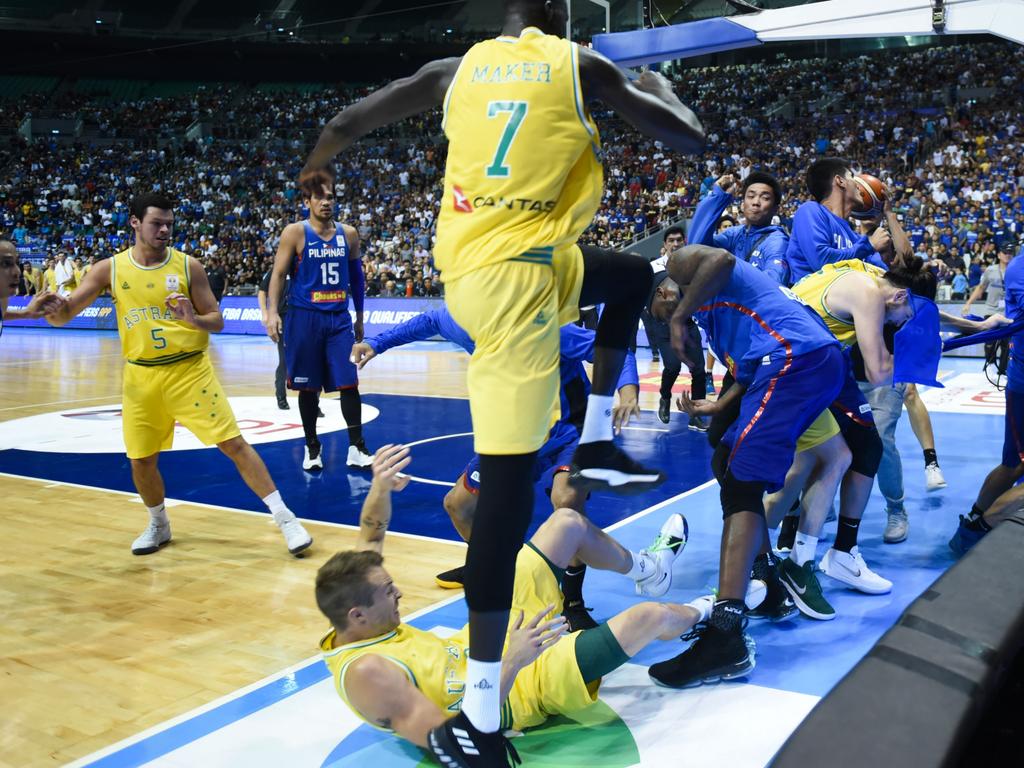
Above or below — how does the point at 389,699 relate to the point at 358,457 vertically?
above

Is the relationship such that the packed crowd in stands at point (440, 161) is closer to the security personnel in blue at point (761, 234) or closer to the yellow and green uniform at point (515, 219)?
the security personnel in blue at point (761, 234)

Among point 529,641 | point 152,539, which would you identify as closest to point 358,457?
point 152,539

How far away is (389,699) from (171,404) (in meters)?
2.94

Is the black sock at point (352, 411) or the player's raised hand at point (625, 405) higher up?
the player's raised hand at point (625, 405)

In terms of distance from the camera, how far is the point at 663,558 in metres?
3.97

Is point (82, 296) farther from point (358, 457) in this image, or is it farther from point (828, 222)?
point (828, 222)

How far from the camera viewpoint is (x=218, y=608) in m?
4.09

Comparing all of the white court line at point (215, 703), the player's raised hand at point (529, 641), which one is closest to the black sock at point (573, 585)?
the white court line at point (215, 703)

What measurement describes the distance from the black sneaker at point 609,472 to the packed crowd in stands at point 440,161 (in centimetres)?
1321

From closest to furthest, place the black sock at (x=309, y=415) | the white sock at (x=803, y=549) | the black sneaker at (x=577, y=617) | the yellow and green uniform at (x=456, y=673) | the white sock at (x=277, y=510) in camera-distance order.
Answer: the yellow and green uniform at (x=456, y=673), the black sneaker at (x=577, y=617), the white sock at (x=803, y=549), the white sock at (x=277, y=510), the black sock at (x=309, y=415)

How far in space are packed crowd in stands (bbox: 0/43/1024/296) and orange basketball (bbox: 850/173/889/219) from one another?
1025 cm

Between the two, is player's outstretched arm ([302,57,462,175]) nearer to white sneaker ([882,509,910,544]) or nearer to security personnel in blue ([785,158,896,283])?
security personnel in blue ([785,158,896,283])

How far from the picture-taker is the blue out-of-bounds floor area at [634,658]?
278 centimetres

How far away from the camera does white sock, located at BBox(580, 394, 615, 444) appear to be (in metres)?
2.55
